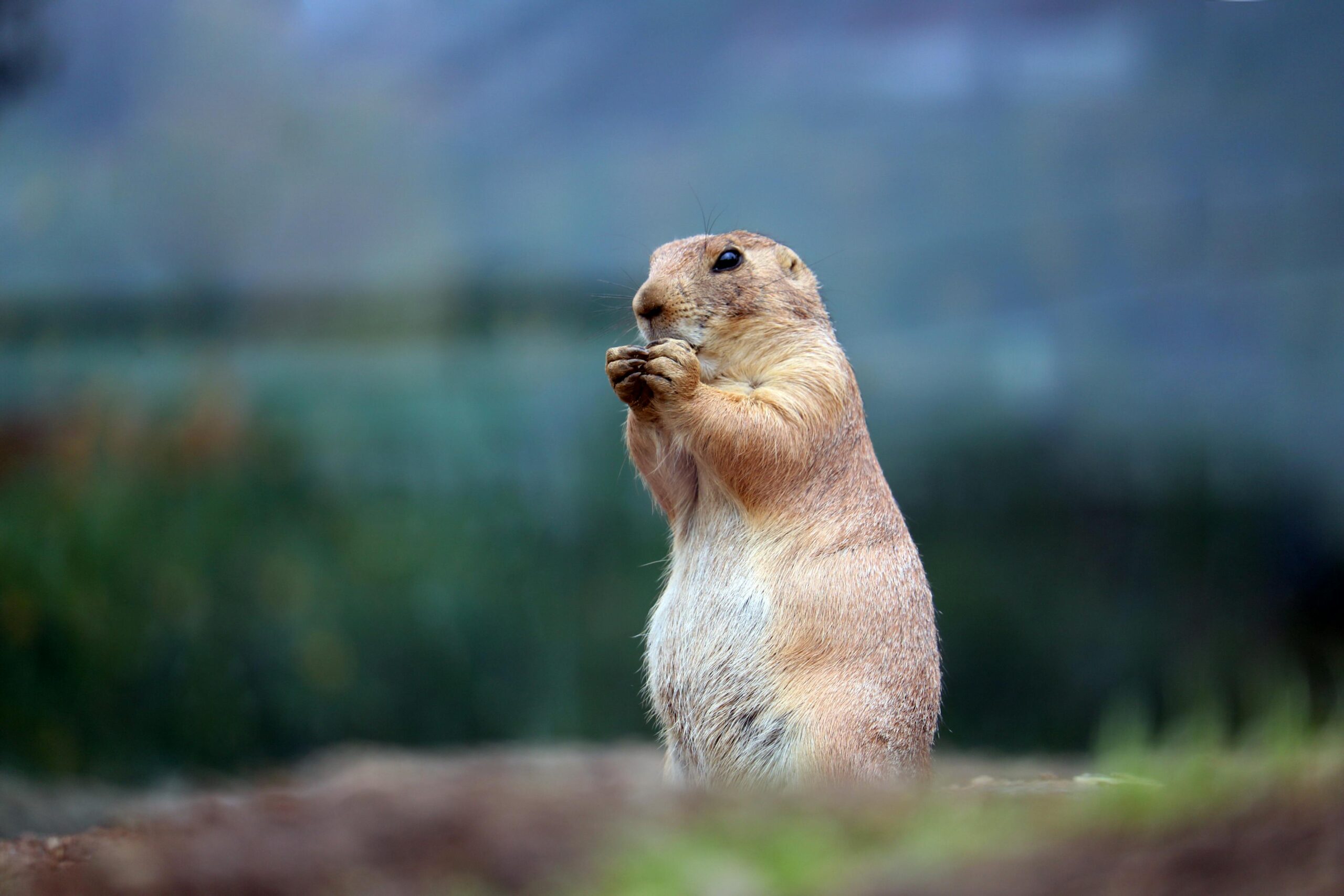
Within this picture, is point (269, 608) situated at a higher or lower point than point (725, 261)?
lower

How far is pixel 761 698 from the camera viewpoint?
8.59 feet

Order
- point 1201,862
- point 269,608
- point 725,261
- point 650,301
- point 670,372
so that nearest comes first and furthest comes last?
1. point 1201,862
2. point 670,372
3. point 650,301
4. point 725,261
5. point 269,608

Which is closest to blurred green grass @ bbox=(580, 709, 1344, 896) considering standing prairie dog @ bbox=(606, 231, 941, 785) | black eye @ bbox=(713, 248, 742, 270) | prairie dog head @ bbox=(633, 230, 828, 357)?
standing prairie dog @ bbox=(606, 231, 941, 785)

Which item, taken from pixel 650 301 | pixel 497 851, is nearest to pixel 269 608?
pixel 650 301

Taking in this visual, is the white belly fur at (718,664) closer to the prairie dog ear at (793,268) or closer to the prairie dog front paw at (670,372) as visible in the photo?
the prairie dog front paw at (670,372)

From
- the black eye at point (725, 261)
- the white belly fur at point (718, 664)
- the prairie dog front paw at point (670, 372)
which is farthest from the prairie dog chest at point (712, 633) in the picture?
the black eye at point (725, 261)

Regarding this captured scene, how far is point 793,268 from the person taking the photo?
3166 millimetres

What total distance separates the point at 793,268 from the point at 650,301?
511 millimetres

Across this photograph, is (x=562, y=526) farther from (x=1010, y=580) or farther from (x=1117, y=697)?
(x=1117, y=697)

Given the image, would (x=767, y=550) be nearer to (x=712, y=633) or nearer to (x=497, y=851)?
(x=712, y=633)

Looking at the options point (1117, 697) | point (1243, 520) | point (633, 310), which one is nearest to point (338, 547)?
point (633, 310)

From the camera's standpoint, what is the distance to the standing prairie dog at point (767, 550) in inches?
102

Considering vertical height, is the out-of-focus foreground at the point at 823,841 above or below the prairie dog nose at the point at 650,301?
below

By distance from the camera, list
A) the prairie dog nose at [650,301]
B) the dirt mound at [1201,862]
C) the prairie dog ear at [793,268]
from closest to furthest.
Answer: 1. the dirt mound at [1201,862]
2. the prairie dog nose at [650,301]
3. the prairie dog ear at [793,268]
